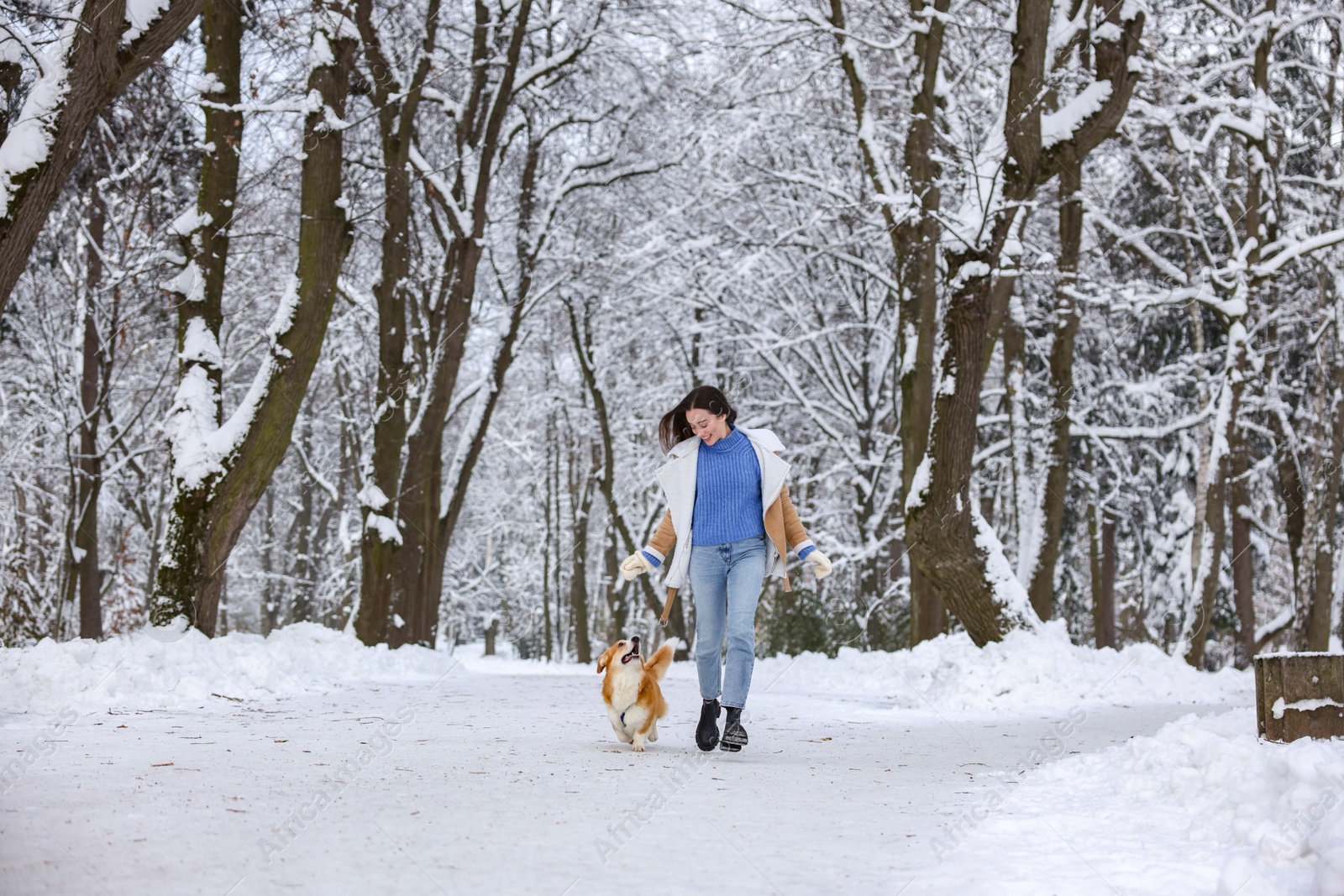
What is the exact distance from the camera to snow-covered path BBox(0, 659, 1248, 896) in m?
3.15

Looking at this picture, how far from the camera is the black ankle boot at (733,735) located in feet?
19.4

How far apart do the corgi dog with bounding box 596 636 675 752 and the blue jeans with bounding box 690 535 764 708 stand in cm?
26

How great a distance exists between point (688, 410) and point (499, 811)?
2716 mm

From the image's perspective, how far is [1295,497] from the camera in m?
18.8

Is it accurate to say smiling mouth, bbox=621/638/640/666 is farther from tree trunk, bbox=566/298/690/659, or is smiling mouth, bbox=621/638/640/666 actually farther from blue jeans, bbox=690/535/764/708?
tree trunk, bbox=566/298/690/659

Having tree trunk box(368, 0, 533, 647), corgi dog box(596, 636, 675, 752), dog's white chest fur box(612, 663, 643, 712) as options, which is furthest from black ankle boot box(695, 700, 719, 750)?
tree trunk box(368, 0, 533, 647)

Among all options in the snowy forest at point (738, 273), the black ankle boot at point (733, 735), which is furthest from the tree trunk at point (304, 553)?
the black ankle boot at point (733, 735)

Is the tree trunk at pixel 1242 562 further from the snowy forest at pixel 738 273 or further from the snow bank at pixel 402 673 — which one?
the snow bank at pixel 402 673

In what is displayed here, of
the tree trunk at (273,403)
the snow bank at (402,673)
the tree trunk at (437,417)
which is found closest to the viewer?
the snow bank at (402,673)

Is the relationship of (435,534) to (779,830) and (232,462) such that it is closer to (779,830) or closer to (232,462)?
(232,462)

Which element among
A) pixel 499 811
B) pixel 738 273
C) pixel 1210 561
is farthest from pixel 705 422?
pixel 738 273

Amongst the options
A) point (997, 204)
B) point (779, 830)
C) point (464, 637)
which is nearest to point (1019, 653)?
point (997, 204)

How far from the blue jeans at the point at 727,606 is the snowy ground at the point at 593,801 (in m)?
0.39

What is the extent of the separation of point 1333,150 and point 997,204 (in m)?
9.44
